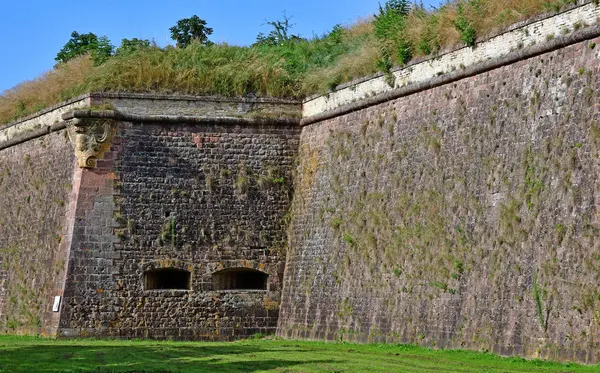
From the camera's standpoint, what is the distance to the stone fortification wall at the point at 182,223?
28.0 metres

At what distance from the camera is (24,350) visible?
22906 mm

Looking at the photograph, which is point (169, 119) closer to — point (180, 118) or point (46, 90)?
point (180, 118)

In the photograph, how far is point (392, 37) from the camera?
26812 millimetres

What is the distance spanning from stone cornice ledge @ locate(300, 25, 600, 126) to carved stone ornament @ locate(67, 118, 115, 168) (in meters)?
4.87

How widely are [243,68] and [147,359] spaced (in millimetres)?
11802

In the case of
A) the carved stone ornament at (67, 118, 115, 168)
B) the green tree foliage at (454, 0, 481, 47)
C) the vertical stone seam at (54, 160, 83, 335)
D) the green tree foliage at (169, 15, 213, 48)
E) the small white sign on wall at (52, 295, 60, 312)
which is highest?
the green tree foliage at (169, 15, 213, 48)

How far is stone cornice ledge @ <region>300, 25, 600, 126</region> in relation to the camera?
20500mm

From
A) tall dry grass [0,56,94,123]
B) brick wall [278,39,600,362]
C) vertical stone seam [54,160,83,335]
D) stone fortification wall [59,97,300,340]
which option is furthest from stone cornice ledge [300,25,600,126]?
tall dry grass [0,56,94,123]

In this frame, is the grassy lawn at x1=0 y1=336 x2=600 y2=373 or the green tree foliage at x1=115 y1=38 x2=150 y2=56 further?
the green tree foliage at x1=115 y1=38 x2=150 y2=56

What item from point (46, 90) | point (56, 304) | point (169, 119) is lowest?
point (56, 304)

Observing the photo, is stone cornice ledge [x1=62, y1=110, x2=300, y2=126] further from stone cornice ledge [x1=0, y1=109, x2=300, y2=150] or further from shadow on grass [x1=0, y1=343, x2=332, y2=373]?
shadow on grass [x1=0, y1=343, x2=332, y2=373]

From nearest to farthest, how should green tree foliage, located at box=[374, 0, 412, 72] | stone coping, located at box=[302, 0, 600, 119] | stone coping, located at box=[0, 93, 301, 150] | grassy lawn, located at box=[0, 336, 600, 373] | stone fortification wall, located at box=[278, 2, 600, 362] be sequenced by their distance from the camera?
grassy lawn, located at box=[0, 336, 600, 373] → stone fortification wall, located at box=[278, 2, 600, 362] → stone coping, located at box=[302, 0, 600, 119] → green tree foliage, located at box=[374, 0, 412, 72] → stone coping, located at box=[0, 93, 301, 150]

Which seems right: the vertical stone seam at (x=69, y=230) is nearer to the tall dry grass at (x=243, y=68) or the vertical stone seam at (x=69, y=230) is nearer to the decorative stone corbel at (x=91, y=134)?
the decorative stone corbel at (x=91, y=134)

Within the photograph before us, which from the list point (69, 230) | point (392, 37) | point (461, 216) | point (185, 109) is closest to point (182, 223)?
point (69, 230)
